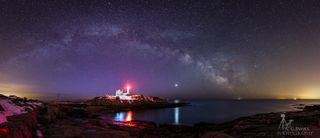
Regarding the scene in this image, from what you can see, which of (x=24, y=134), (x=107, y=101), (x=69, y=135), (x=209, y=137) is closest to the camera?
(x=24, y=134)

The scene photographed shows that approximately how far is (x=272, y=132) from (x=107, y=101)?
3639 inches

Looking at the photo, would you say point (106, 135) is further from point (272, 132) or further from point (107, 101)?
point (107, 101)

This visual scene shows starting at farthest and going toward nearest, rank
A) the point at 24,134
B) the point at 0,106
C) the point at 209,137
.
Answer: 1. the point at 0,106
2. the point at 209,137
3. the point at 24,134

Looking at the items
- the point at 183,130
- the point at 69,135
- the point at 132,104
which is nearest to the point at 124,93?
the point at 132,104

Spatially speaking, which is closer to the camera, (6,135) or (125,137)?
(6,135)

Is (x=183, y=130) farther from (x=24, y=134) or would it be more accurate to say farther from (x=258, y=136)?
(x=24, y=134)

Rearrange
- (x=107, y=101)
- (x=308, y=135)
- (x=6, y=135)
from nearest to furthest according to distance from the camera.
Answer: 1. (x=6, y=135)
2. (x=308, y=135)
3. (x=107, y=101)

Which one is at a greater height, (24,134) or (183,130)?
(24,134)

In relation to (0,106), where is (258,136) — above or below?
below

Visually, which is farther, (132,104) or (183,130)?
(132,104)

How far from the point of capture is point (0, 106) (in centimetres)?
1859

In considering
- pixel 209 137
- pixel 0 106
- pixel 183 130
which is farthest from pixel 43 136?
pixel 183 130

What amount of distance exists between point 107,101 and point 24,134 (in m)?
93.7

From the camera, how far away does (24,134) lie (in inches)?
512
